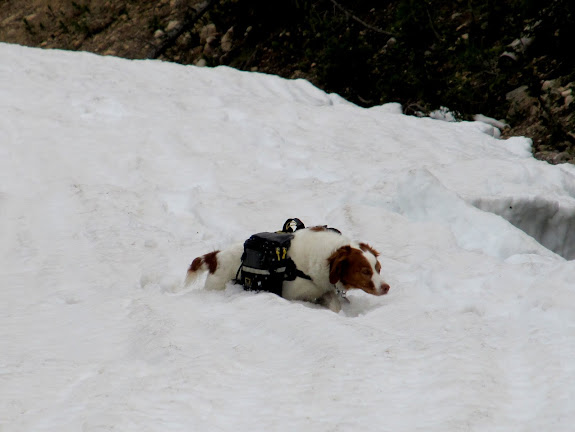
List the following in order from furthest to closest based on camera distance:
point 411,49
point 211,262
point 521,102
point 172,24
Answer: point 172,24 < point 411,49 < point 521,102 < point 211,262

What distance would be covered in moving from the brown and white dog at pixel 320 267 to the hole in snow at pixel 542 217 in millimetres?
2269

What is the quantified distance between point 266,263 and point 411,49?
950 centimetres

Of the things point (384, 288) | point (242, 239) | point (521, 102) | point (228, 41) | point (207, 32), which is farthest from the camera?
point (207, 32)

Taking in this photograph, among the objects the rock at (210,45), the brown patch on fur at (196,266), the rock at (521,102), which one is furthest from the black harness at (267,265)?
the rock at (210,45)

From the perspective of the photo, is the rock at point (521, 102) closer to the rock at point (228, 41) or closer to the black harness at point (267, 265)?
the black harness at point (267, 265)

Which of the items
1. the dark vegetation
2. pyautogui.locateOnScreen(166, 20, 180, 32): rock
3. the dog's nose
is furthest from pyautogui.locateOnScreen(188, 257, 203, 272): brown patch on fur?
pyautogui.locateOnScreen(166, 20, 180, 32): rock

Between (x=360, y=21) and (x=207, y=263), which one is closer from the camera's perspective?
(x=207, y=263)

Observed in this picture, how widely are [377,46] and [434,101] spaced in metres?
3.48

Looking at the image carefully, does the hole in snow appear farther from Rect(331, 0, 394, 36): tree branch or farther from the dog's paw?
Rect(331, 0, 394, 36): tree branch

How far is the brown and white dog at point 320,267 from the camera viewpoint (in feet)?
14.4

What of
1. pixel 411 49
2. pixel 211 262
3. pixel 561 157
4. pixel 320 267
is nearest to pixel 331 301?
pixel 320 267


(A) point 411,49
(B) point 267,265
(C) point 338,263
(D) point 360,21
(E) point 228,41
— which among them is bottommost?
(B) point 267,265

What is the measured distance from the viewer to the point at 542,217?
6406 mm

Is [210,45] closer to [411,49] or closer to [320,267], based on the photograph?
[411,49]
